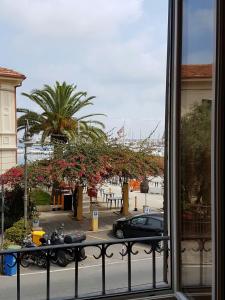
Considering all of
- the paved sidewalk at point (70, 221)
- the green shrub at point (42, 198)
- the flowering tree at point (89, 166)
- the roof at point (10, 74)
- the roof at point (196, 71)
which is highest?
the roof at point (10, 74)

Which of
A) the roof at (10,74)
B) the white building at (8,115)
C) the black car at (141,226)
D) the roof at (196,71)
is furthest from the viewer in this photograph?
the white building at (8,115)

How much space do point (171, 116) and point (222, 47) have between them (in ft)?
2.32

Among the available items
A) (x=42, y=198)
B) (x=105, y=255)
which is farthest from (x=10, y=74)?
(x=105, y=255)

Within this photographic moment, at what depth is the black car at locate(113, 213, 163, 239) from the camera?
32.9 ft

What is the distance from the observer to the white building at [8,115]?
14969mm

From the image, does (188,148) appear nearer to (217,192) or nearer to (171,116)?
(171,116)

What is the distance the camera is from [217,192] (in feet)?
4.88

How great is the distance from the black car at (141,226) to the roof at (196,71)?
7993mm

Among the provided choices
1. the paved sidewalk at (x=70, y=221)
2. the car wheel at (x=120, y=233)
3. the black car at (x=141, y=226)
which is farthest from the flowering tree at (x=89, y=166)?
the black car at (x=141, y=226)

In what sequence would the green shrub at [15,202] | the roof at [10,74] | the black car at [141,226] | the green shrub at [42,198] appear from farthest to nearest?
the green shrub at [42,198]
the roof at [10,74]
the green shrub at [15,202]
the black car at [141,226]

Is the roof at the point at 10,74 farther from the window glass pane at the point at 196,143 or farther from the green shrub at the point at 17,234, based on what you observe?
the window glass pane at the point at 196,143

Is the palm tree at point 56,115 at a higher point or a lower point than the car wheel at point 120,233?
higher

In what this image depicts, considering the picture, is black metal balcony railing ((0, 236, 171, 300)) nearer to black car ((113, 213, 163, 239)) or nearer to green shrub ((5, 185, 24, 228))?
black car ((113, 213, 163, 239))

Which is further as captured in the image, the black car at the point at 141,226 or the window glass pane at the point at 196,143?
the black car at the point at 141,226
